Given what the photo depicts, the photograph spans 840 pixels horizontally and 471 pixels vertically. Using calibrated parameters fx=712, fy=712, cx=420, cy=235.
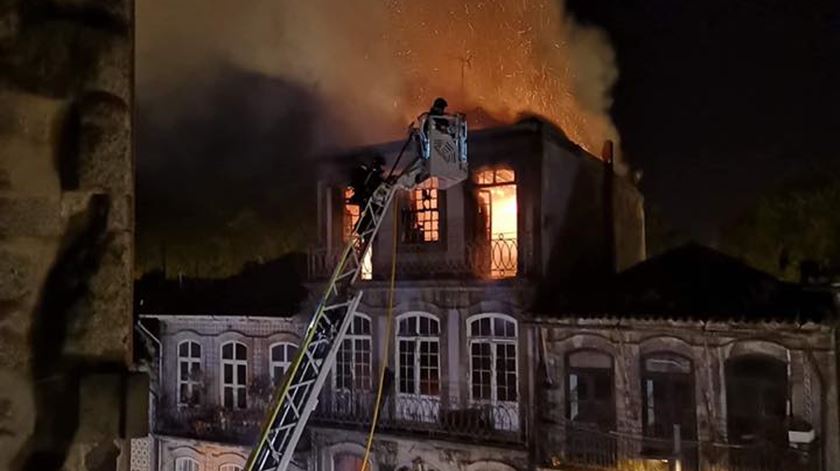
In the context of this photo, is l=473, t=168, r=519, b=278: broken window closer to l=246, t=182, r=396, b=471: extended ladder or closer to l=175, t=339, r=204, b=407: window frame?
l=246, t=182, r=396, b=471: extended ladder

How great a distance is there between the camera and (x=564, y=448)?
1692cm

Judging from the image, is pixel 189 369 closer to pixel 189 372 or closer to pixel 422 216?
pixel 189 372

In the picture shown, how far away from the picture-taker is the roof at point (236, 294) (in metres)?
21.9

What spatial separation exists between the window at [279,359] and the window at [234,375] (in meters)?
1.06

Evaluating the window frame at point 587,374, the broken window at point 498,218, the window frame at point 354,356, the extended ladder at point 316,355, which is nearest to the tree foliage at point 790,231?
the window frame at point 587,374

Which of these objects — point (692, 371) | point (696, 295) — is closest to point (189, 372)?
point (692, 371)

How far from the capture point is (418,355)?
19047mm

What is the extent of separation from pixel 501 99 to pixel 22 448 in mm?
22712

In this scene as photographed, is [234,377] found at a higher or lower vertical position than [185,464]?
higher

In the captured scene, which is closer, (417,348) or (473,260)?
(473,260)

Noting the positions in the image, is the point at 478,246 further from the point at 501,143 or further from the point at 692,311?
the point at 692,311

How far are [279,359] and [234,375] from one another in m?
1.95

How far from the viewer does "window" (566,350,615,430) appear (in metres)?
16.7

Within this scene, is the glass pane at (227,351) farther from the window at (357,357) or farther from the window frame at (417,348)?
the window frame at (417,348)
